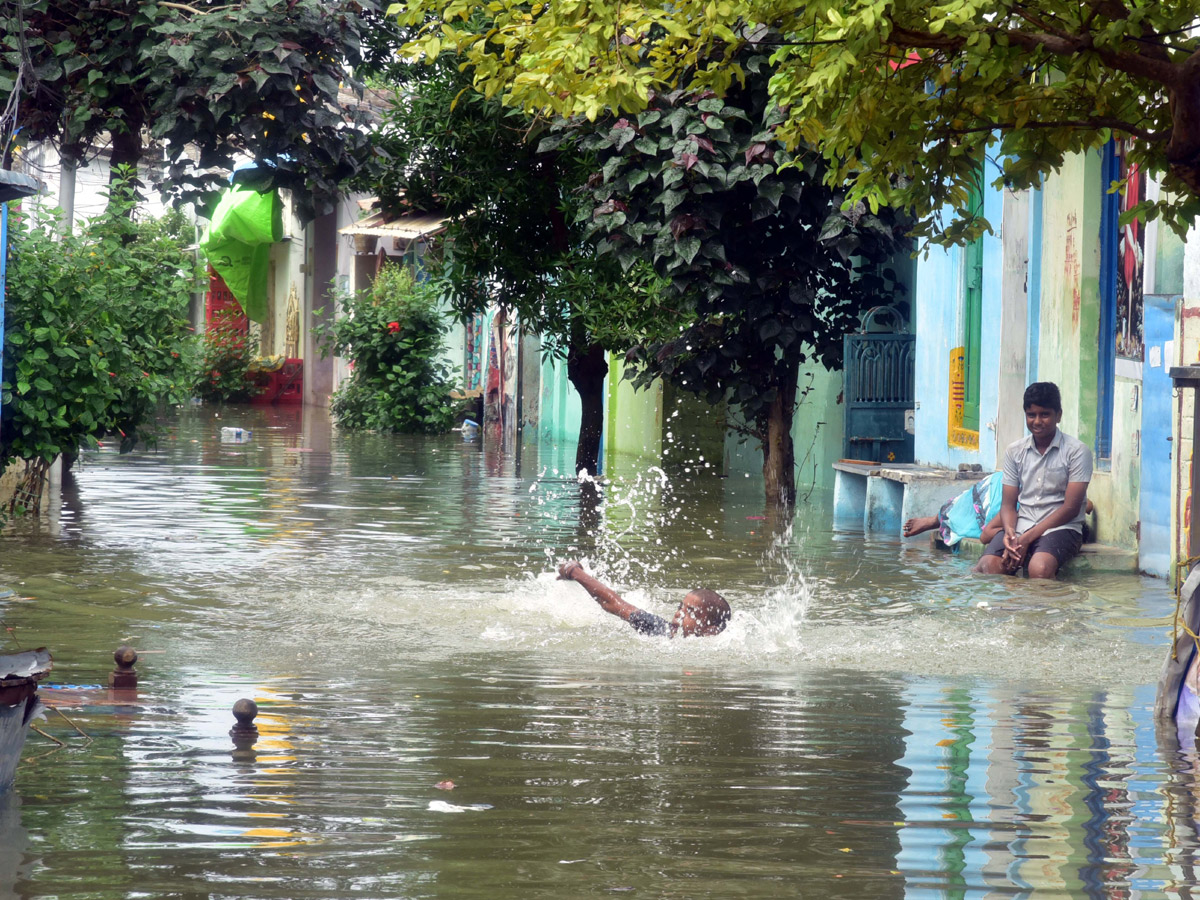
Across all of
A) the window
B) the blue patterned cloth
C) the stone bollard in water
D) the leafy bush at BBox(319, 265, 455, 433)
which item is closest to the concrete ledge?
the blue patterned cloth

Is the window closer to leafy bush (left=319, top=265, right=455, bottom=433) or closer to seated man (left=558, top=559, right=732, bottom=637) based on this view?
seated man (left=558, top=559, right=732, bottom=637)

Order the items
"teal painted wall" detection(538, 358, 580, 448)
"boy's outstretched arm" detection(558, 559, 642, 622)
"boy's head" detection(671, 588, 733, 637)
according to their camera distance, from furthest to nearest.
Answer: "teal painted wall" detection(538, 358, 580, 448), "boy's outstretched arm" detection(558, 559, 642, 622), "boy's head" detection(671, 588, 733, 637)

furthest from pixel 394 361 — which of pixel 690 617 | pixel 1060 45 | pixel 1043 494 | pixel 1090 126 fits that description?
pixel 1060 45

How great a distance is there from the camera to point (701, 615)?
8.13m

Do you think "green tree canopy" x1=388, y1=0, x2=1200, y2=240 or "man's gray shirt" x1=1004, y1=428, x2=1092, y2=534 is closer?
"green tree canopy" x1=388, y1=0, x2=1200, y2=240

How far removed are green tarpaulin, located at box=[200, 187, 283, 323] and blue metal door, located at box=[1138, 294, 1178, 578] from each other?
916 inches

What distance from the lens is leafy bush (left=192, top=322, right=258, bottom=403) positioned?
35.4 meters

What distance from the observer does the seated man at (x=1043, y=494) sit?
11.0m

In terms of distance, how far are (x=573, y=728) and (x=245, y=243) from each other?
115 feet

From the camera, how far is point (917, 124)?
6.95 metres

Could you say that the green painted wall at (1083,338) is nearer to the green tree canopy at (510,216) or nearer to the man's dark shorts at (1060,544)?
the man's dark shorts at (1060,544)

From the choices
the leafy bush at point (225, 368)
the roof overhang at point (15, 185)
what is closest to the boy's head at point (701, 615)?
the roof overhang at point (15, 185)

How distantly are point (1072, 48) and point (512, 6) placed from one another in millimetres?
2371

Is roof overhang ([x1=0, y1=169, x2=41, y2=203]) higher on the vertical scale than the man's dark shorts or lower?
higher
